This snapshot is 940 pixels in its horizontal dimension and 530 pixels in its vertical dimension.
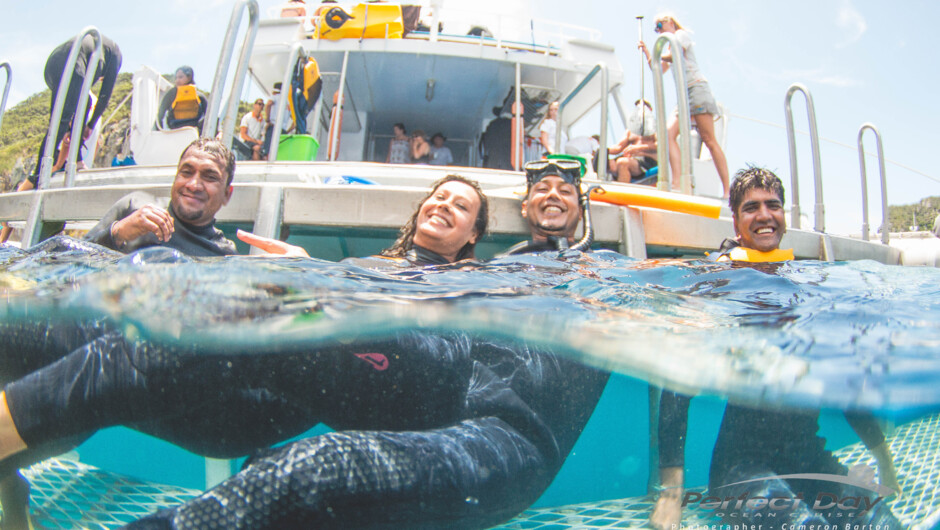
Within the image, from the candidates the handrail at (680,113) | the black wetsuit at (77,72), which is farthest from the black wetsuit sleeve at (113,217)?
the handrail at (680,113)

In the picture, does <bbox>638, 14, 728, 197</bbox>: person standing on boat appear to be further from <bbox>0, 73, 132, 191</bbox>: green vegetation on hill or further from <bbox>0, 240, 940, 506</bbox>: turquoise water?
<bbox>0, 73, 132, 191</bbox>: green vegetation on hill

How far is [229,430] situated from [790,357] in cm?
241

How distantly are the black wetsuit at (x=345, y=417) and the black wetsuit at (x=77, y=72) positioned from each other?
2748 millimetres

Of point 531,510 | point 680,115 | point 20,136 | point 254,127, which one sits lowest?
point 531,510

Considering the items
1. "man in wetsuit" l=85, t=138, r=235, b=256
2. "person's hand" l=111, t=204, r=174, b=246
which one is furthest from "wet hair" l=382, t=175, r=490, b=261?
"person's hand" l=111, t=204, r=174, b=246

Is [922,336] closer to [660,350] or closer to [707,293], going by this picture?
[707,293]

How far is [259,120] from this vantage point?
9.40 metres

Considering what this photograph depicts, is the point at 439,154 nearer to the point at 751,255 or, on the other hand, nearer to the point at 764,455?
the point at 751,255

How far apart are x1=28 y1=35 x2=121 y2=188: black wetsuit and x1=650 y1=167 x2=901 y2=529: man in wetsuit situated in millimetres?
4890

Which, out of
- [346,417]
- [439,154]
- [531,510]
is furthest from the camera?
[439,154]

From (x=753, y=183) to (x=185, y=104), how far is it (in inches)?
267

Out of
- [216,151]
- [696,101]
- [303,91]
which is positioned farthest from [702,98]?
[303,91]

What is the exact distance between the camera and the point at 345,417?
221cm

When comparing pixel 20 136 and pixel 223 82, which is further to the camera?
pixel 20 136
